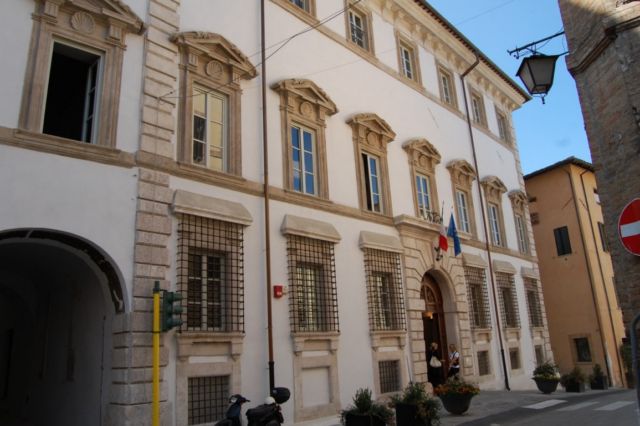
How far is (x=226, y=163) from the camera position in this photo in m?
10.3

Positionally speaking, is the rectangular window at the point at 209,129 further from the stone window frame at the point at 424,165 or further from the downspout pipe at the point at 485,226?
the downspout pipe at the point at 485,226

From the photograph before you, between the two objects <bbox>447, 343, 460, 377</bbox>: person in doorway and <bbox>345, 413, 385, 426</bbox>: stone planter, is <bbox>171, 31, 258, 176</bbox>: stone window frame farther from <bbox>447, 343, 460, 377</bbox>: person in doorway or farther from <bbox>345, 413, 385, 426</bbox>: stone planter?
<bbox>447, 343, 460, 377</bbox>: person in doorway

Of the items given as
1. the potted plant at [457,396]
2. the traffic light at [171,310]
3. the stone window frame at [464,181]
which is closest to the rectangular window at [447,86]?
the stone window frame at [464,181]

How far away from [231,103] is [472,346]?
406 inches

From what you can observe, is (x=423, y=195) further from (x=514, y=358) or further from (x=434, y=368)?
(x=514, y=358)

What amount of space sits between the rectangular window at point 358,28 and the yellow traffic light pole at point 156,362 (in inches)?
389

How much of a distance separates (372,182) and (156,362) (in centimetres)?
784

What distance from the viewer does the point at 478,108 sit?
2142cm

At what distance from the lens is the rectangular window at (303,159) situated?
38.6 ft

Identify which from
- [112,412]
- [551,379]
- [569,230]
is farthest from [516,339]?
[112,412]

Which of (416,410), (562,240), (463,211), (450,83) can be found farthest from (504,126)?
(416,410)

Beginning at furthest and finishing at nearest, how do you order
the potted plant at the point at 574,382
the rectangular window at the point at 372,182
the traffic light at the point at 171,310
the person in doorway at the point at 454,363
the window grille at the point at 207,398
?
the potted plant at the point at 574,382
the person in doorway at the point at 454,363
the rectangular window at the point at 372,182
the window grille at the point at 207,398
the traffic light at the point at 171,310

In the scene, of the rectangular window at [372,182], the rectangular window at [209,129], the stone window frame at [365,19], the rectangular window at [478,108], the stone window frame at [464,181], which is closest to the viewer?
the rectangular window at [209,129]

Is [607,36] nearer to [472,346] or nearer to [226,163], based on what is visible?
[226,163]
